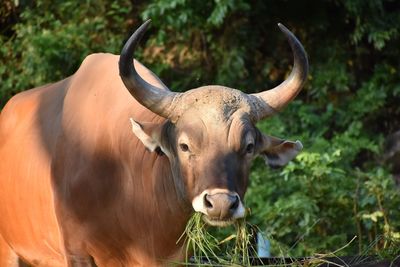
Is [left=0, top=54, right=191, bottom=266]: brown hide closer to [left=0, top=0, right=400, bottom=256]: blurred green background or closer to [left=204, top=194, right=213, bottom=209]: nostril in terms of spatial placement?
[left=204, top=194, right=213, bottom=209]: nostril

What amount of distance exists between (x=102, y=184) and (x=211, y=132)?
34.3 inches

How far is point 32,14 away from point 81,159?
519 cm

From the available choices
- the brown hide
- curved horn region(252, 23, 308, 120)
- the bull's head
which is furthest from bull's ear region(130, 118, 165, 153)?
curved horn region(252, 23, 308, 120)

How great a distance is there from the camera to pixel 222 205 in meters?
5.43

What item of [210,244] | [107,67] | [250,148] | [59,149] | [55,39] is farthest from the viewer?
[55,39]

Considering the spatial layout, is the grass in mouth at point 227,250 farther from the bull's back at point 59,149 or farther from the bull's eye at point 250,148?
the bull's back at point 59,149

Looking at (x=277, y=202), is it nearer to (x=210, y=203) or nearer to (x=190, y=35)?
(x=190, y=35)

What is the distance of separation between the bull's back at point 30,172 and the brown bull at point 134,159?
0.01 m

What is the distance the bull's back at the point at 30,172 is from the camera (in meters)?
7.00

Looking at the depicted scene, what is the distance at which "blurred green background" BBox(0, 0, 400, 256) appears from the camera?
10.7m

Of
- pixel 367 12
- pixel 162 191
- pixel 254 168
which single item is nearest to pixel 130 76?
pixel 162 191

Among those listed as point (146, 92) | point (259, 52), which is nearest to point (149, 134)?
point (146, 92)

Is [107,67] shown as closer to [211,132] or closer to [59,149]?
[59,149]

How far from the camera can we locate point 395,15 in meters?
11.1
